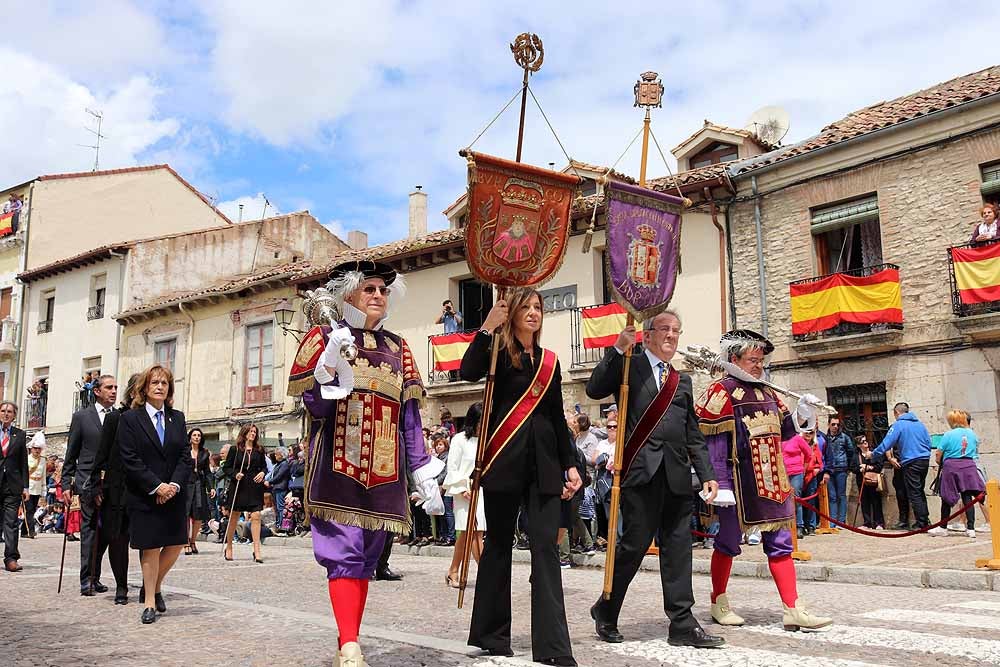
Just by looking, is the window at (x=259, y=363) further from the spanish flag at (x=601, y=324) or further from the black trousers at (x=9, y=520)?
the black trousers at (x=9, y=520)

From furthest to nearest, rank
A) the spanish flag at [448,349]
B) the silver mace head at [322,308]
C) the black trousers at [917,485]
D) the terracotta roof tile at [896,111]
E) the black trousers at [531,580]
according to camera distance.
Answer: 1. the spanish flag at [448,349]
2. the terracotta roof tile at [896,111]
3. the black trousers at [917,485]
4. the silver mace head at [322,308]
5. the black trousers at [531,580]

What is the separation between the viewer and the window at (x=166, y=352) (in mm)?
31250

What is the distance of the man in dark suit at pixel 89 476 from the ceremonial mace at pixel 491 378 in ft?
12.8

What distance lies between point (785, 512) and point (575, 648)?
1709 millimetres

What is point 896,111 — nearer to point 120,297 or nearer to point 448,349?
point 448,349

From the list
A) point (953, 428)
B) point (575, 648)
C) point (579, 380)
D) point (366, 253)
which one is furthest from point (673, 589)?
point (366, 253)

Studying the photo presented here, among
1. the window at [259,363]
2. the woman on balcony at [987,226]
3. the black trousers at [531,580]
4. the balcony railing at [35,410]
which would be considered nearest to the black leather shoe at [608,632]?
the black trousers at [531,580]

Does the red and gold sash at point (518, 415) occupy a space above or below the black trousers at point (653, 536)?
above

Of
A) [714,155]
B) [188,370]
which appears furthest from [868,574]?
[188,370]

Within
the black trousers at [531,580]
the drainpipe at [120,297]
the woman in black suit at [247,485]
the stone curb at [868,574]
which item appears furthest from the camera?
the drainpipe at [120,297]

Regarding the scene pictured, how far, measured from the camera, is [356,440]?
4551 millimetres

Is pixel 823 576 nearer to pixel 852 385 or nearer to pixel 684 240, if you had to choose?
pixel 852 385

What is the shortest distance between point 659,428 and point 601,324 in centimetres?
1415

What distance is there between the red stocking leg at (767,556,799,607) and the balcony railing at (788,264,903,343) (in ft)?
36.1
